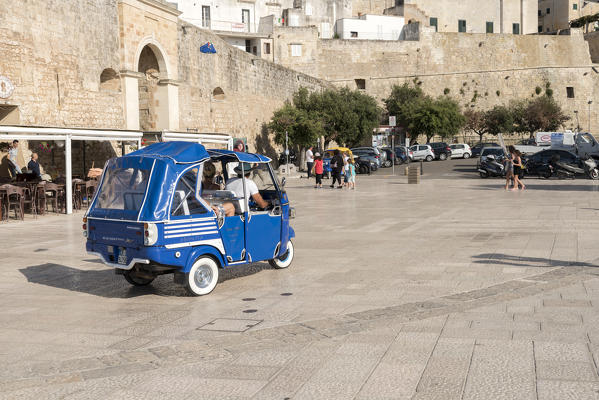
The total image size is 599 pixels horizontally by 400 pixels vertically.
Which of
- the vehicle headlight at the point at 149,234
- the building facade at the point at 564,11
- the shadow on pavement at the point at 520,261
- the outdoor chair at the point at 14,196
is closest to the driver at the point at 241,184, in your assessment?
the vehicle headlight at the point at 149,234

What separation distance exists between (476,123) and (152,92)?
147ft

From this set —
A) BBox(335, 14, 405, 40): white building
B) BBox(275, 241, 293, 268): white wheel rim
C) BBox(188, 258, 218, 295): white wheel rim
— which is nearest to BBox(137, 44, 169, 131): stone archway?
BBox(275, 241, 293, 268): white wheel rim

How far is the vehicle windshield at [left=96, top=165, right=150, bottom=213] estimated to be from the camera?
7301 millimetres

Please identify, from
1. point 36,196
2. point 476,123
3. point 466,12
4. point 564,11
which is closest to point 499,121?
point 476,123

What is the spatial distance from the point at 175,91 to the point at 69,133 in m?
11.9

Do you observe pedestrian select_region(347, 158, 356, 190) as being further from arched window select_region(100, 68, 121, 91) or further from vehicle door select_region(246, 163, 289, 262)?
vehicle door select_region(246, 163, 289, 262)

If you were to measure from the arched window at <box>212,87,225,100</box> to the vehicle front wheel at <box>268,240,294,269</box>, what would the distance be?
83.1ft

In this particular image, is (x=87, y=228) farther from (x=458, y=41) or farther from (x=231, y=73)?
(x=458, y=41)

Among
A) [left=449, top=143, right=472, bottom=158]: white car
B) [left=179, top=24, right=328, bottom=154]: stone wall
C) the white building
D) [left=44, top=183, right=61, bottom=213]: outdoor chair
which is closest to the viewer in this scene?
[left=44, top=183, right=61, bottom=213]: outdoor chair

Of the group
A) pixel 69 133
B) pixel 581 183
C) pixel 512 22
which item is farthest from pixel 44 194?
pixel 512 22

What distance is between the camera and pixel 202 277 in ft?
24.7

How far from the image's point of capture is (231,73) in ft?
115

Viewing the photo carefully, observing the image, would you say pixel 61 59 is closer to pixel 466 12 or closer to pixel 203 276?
pixel 203 276

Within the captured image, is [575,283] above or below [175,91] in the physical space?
below
